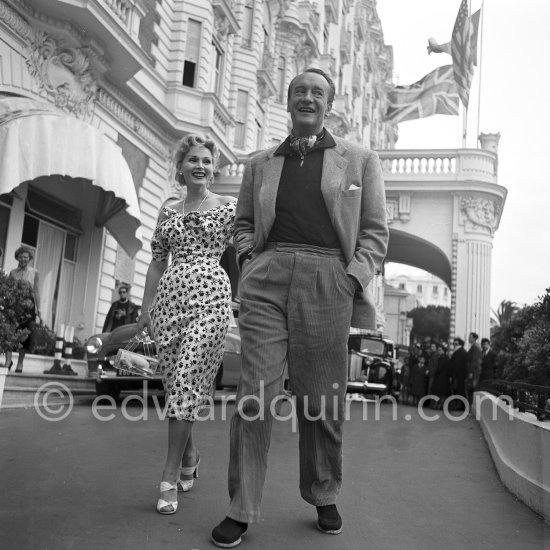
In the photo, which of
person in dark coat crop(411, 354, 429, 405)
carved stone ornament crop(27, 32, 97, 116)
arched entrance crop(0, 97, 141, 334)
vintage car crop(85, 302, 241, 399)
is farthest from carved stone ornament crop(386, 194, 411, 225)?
vintage car crop(85, 302, 241, 399)

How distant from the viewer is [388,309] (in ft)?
311

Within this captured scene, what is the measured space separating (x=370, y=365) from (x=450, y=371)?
3866 millimetres

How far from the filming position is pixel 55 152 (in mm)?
12984

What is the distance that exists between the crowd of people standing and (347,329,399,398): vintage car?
0.71 metres

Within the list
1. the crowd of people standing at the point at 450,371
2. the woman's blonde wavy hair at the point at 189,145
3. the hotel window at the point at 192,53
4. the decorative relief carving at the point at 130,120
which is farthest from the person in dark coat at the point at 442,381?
the woman's blonde wavy hair at the point at 189,145

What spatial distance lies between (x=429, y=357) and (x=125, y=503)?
16098 mm

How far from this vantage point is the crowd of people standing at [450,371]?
14.3 m

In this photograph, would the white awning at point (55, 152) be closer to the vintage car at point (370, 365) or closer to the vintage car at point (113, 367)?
the vintage car at point (113, 367)

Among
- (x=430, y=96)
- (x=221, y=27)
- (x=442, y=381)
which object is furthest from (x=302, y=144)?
(x=430, y=96)

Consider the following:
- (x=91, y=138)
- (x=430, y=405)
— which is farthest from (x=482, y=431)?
(x=91, y=138)

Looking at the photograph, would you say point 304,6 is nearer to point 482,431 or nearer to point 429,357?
point 429,357

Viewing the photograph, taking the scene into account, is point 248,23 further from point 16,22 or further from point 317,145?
point 317,145

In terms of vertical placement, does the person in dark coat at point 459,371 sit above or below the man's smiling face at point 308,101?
below

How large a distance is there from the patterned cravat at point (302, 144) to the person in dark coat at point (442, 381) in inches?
514
